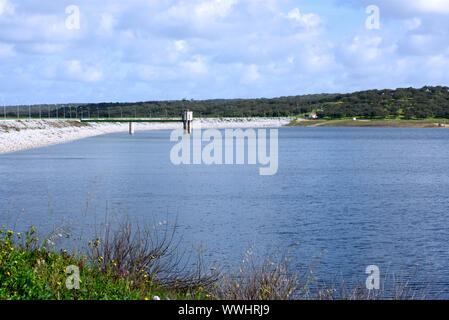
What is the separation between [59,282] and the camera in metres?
11.2

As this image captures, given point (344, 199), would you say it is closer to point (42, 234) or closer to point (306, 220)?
point (306, 220)

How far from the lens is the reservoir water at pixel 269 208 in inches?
833

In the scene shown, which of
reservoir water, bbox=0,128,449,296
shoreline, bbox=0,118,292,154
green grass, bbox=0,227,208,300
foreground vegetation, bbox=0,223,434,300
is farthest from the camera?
shoreline, bbox=0,118,292,154

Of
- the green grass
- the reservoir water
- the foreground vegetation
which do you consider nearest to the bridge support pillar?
the reservoir water

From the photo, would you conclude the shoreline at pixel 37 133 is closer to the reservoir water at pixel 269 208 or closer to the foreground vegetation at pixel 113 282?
the reservoir water at pixel 269 208

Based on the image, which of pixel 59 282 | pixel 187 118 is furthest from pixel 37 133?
pixel 59 282

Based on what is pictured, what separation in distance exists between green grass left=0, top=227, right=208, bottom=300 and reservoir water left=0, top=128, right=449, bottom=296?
6492 millimetres

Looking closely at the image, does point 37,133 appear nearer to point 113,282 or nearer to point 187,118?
point 187,118

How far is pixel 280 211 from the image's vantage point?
30969 mm

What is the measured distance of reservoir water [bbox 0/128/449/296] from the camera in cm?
2116

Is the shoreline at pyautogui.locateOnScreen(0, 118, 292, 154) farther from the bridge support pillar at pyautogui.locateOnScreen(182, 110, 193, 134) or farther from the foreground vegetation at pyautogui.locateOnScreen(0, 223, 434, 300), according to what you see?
the foreground vegetation at pyautogui.locateOnScreen(0, 223, 434, 300)

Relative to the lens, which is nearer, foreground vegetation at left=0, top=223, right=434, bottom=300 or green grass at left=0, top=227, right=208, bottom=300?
green grass at left=0, top=227, right=208, bottom=300

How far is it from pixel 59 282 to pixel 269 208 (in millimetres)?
21686

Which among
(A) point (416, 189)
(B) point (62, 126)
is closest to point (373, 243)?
(A) point (416, 189)
